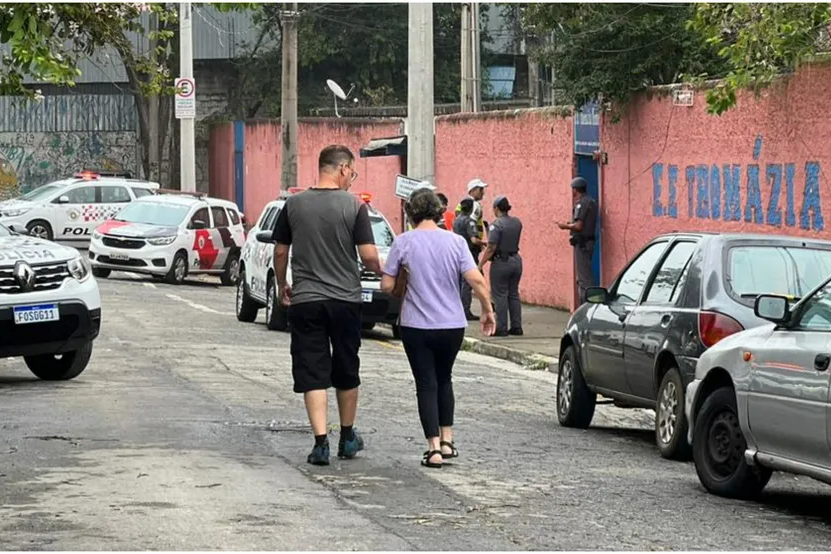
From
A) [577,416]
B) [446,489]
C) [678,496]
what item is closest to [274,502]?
[446,489]

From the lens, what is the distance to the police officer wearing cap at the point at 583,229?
23.6 meters

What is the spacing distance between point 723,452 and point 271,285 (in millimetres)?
12743

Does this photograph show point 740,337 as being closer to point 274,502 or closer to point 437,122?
point 274,502

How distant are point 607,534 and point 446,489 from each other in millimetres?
1445

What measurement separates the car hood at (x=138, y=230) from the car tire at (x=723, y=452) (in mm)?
22236

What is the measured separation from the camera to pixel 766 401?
9367mm

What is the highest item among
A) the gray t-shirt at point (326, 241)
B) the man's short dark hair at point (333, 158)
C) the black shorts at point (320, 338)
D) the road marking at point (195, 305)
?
the man's short dark hair at point (333, 158)

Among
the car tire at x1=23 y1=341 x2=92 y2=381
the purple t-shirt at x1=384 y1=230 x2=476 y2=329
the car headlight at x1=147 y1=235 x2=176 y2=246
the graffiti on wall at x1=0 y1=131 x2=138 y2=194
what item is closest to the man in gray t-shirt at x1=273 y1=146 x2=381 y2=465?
the purple t-shirt at x1=384 y1=230 x2=476 y2=329

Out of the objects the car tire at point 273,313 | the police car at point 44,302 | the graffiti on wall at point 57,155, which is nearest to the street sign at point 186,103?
the graffiti on wall at point 57,155

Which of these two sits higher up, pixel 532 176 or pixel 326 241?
pixel 532 176

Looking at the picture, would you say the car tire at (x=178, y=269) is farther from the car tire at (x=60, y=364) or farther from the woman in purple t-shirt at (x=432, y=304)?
the woman in purple t-shirt at (x=432, y=304)

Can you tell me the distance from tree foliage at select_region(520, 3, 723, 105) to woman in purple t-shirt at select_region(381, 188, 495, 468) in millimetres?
12566

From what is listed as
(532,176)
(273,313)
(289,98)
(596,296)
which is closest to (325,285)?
(596,296)

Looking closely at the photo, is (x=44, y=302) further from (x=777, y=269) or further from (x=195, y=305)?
(x=195, y=305)
